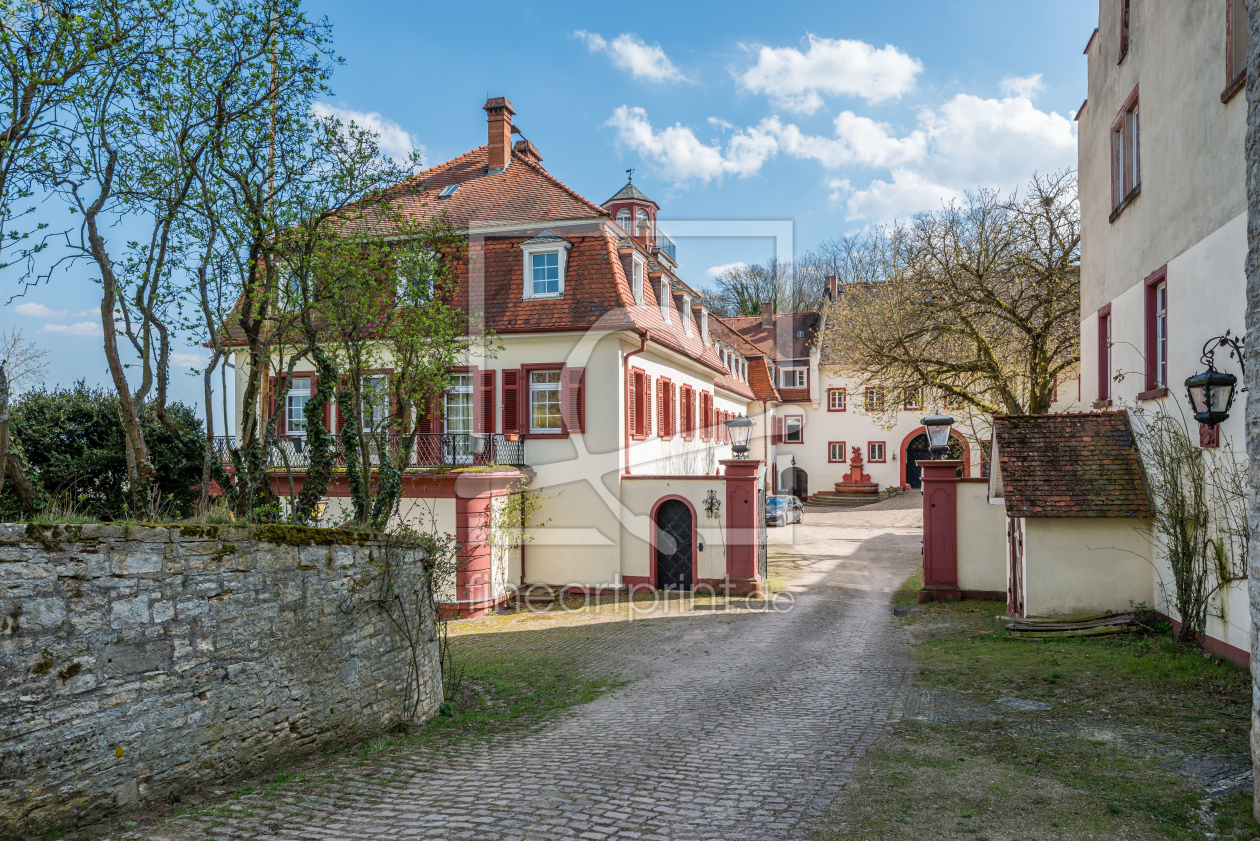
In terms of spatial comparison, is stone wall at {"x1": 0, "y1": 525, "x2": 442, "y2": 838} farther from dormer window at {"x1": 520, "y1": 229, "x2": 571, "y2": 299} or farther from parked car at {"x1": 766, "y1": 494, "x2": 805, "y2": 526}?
parked car at {"x1": 766, "y1": 494, "x2": 805, "y2": 526}

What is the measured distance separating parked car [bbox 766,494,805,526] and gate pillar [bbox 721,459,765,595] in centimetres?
1390

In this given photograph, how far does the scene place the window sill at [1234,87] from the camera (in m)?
8.58

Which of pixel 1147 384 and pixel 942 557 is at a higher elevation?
pixel 1147 384

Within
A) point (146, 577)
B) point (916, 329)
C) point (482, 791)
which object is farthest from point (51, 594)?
point (916, 329)

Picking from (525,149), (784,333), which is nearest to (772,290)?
(784,333)

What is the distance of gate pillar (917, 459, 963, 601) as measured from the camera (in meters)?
16.4

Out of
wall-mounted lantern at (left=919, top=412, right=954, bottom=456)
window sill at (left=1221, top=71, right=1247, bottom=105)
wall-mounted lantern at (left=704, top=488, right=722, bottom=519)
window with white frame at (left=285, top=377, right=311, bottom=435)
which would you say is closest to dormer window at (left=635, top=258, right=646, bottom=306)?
wall-mounted lantern at (left=704, top=488, right=722, bottom=519)

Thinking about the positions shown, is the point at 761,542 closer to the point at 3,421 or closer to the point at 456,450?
the point at 456,450

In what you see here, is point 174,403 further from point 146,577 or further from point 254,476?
point 146,577

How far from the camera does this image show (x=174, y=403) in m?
15.1

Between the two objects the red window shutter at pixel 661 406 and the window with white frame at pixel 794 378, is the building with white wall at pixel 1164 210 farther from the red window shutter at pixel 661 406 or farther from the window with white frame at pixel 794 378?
the window with white frame at pixel 794 378

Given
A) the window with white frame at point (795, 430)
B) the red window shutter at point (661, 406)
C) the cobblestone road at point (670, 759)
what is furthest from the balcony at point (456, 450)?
the window with white frame at point (795, 430)

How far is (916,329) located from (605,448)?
8.48 m

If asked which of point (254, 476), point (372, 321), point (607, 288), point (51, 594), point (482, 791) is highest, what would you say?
point (607, 288)
